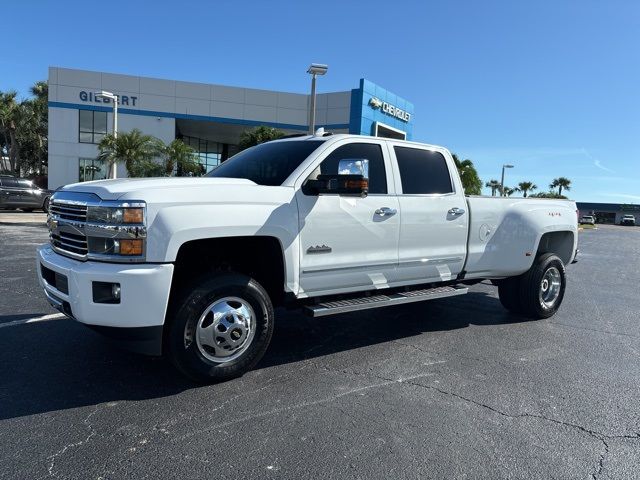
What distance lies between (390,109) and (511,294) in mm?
35325

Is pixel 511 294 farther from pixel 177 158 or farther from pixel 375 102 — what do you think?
pixel 375 102

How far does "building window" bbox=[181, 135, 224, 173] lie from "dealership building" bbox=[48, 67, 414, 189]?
5936 mm

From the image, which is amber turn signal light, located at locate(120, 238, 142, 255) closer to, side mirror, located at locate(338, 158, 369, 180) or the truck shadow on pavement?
the truck shadow on pavement

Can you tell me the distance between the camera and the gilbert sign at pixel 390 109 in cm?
3741

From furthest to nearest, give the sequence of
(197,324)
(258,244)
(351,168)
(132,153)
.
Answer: (132,153)
(258,244)
(351,168)
(197,324)

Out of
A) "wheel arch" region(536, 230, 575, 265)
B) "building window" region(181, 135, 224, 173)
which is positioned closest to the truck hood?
"wheel arch" region(536, 230, 575, 265)

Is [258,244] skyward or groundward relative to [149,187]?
groundward

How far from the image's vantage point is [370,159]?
4945 millimetres

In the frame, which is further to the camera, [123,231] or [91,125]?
[91,125]

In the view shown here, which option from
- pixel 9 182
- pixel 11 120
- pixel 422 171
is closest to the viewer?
pixel 422 171

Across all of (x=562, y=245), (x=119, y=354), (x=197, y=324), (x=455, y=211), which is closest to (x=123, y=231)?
(x=197, y=324)

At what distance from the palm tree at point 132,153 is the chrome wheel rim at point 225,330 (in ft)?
71.1

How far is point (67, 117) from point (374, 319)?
34.6 meters

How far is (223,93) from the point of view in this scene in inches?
1455
